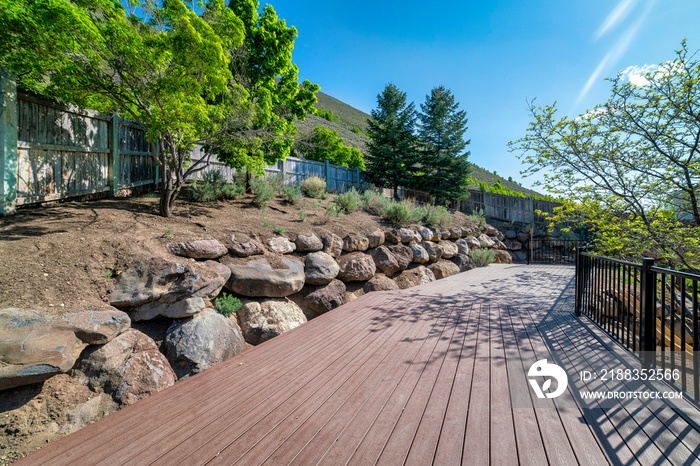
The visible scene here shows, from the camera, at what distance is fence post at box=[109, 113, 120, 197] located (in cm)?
583

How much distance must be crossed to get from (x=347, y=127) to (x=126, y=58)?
137 ft

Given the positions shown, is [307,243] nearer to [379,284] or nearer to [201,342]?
[379,284]

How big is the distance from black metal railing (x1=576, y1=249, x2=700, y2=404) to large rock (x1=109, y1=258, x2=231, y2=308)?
4.24 metres

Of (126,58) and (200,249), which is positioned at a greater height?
(126,58)

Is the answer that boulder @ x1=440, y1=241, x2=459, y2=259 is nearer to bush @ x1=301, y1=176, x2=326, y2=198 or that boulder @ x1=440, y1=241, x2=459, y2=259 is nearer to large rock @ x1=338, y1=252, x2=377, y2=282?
large rock @ x1=338, y1=252, x2=377, y2=282

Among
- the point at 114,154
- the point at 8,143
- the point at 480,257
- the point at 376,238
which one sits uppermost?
the point at 114,154

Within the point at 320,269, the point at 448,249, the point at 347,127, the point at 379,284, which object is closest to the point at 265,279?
the point at 320,269

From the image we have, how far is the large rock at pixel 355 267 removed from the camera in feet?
19.1

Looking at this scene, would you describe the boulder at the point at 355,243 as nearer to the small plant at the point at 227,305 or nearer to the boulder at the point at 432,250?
the boulder at the point at 432,250

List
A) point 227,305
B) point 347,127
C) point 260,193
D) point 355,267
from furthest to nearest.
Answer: point 347,127
point 260,193
point 355,267
point 227,305

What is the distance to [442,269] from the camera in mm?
8234

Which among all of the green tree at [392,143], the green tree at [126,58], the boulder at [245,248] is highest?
the green tree at [392,143]

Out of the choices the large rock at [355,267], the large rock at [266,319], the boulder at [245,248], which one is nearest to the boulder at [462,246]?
the large rock at [355,267]

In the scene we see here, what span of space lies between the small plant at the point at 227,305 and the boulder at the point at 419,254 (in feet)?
15.8
